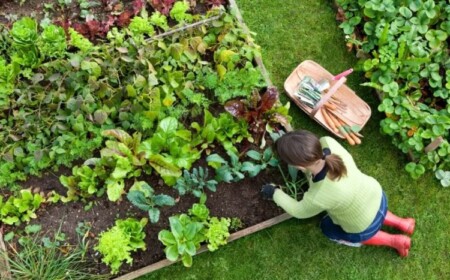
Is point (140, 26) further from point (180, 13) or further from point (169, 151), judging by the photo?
point (169, 151)

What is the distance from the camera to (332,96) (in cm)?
475

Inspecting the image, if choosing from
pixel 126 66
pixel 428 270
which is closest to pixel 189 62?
pixel 126 66

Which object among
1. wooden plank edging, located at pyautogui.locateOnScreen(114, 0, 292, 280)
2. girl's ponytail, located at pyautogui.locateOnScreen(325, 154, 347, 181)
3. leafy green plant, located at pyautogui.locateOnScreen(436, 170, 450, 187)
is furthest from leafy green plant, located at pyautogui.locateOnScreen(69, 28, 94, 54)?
leafy green plant, located at pyautogui.locateOnScreen(436, 170, 450, 187)

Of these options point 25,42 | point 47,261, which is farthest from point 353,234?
point 25,42

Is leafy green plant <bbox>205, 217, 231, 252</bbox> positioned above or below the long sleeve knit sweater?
below

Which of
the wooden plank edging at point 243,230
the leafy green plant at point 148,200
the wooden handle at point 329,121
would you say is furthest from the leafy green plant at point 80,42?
the wooden handle at point 329,121

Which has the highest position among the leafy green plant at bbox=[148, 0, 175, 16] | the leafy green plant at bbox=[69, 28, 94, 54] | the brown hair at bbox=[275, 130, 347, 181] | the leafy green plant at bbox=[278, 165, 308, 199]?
the leafy green plant at bbox=[148, 0, 175, 16]

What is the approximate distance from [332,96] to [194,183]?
4.88 ft

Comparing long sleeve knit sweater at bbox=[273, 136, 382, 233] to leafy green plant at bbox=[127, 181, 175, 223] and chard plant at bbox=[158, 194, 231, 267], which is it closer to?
chard plant at bbox=[158, 194, 231, 267]

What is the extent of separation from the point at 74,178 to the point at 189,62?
1.32 m

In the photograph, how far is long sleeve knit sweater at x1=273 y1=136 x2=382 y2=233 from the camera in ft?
12.3

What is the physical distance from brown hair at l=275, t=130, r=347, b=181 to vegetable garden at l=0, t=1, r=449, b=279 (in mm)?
701

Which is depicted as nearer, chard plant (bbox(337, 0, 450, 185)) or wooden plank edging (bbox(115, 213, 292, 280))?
wooden plank edging (bbox(115, 213, 292, 280))

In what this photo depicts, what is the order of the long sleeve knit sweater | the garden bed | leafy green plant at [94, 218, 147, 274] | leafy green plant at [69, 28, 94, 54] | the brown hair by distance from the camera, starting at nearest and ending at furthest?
the brown hair → the long sleeve knit sweater → leafy green plant at [94, 218, 147, 274] → the garden bed → leafy green plant at [69, 28, 94, 54]
